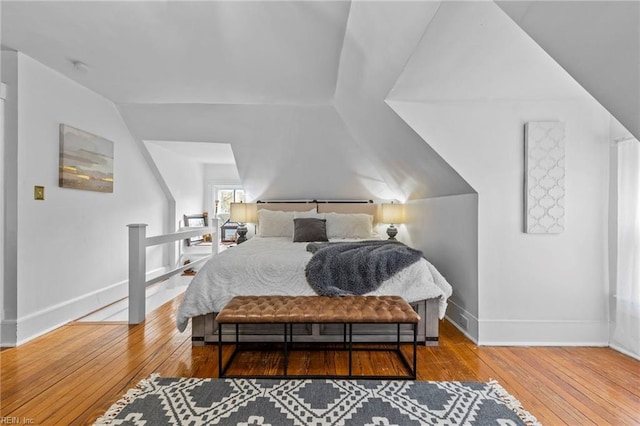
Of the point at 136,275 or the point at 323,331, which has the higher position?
the point at 136,275

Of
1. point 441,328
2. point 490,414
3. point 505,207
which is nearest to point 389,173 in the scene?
point 505,207

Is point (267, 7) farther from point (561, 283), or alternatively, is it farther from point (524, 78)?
point (561, 283)

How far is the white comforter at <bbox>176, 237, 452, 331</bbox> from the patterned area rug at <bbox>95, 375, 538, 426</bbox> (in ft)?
1.77

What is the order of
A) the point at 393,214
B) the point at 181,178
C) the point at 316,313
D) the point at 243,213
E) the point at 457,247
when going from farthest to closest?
the point at 181,178
the point at 243,213
the point at 393,214
the point at 457,247
the point at 316,313

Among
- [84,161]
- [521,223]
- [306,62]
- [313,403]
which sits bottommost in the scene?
[313,403]

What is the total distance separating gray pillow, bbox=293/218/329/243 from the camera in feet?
12.1

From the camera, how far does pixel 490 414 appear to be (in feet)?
5.08

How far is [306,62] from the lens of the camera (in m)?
2.43

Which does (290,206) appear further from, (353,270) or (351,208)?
(353,270)

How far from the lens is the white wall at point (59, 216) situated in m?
2.44

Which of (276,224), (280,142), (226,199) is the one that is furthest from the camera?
(226,199)

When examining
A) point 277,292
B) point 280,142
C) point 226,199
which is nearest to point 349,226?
point 280,142

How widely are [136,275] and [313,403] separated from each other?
2.07 meters

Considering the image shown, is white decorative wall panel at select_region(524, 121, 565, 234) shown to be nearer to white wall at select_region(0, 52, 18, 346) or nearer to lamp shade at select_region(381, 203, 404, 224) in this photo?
lamp shade at select_region(381, 203, 404, 224)
